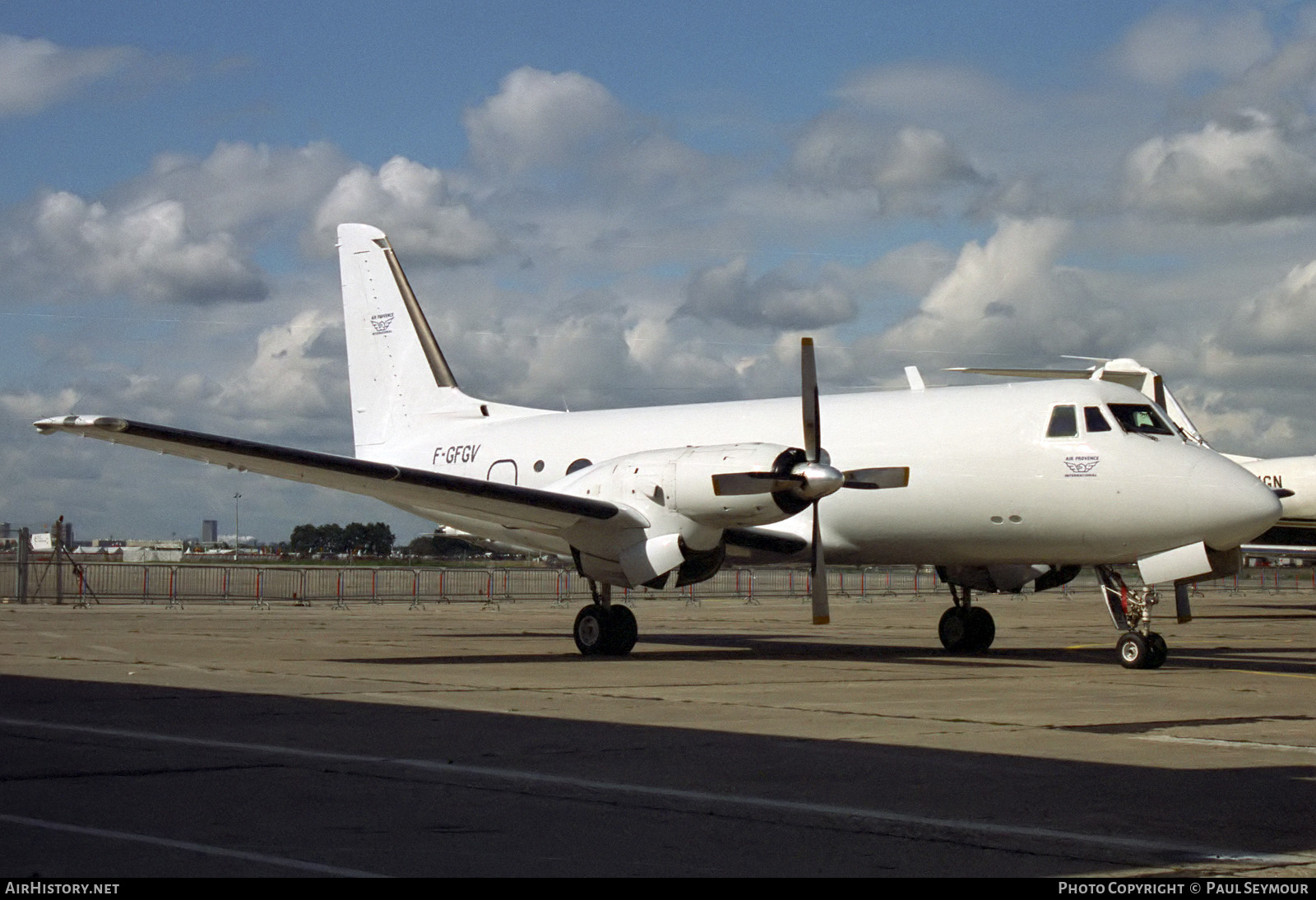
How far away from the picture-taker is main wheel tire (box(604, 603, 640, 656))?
1808 centimetres

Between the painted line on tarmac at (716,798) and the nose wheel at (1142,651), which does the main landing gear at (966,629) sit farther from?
the painted line on tarmac at (716,798)

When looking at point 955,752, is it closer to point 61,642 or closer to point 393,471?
point 393,471

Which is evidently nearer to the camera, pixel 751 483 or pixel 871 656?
pixel 751 483

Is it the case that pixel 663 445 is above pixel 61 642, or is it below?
above

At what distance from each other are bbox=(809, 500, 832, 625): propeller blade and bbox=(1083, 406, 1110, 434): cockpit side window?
3440 millimetres

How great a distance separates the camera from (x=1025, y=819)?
6695 mm

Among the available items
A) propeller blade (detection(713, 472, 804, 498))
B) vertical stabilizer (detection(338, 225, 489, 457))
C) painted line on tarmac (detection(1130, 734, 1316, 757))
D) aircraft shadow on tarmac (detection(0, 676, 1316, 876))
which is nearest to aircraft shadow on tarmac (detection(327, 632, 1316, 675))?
propeller blade (detection(713, 472, 804, 498))

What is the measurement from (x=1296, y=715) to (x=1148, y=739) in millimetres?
2486

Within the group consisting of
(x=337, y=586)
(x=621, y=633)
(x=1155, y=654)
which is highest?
(x=337, y=586)

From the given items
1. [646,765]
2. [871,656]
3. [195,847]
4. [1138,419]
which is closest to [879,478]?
[871,656]

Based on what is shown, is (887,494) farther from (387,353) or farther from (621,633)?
(387,353)

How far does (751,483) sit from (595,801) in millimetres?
9618

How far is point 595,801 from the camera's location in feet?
23.3
